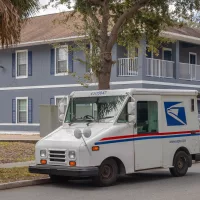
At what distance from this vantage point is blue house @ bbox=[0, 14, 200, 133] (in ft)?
95.2

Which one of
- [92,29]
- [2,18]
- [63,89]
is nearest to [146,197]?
[2,18]

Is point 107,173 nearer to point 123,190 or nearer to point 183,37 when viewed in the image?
point 123,190

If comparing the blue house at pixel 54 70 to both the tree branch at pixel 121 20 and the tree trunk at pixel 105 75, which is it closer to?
the tree branch at pixel 121 20

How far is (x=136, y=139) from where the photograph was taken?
13258 mm

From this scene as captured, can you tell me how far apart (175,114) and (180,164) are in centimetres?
136

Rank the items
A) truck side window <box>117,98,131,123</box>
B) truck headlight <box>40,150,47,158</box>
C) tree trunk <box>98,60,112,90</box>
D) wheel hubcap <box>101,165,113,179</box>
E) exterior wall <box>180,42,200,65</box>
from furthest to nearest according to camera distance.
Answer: exterior wall <box>180,42,200,65</box>, tree trunk <box>98,60,112,90</box>, truck side window <box>117,98,131,123</box>, truck headlight <box>40,150,47,158</box>, wheel hubcap <box>101,165,113,179</box>

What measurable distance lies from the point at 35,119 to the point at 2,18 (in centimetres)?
1936

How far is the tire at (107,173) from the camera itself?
491 inches

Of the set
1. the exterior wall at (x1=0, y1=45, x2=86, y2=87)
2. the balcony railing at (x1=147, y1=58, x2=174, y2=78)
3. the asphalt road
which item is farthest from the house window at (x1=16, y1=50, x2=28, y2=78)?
the asphalt road

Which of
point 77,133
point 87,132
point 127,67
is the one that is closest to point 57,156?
point 77,133

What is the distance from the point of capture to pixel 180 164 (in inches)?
573

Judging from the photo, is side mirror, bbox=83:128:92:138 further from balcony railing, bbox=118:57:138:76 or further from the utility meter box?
balcony railing, bbox=118:57:138:76

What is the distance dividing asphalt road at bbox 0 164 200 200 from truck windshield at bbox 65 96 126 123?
160cm

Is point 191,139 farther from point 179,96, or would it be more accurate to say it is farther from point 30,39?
point 30,39
